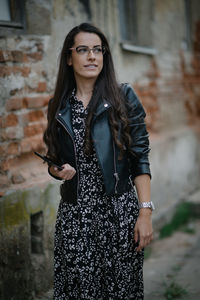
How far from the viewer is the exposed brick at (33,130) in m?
3.31

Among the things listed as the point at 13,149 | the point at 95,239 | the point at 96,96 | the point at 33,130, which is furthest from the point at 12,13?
the point at 95,239

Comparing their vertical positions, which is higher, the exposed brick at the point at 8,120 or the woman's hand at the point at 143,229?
the exposed brick at the point at 8,120

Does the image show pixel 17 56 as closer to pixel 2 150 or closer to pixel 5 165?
pixel 2 150

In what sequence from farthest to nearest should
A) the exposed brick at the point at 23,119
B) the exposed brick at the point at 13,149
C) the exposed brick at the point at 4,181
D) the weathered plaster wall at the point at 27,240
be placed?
the exposed brick at the point at 23,119, the exposed brick at the point at 13,149, the exposed brick at the point at 4,181, the weathered plaster wall at the point at 27,240

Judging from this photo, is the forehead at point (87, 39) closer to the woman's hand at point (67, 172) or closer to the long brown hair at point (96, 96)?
the long brown hair at point (96, 96)

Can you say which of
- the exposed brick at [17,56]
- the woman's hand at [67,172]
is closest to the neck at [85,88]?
the woman's hand at [67,172]

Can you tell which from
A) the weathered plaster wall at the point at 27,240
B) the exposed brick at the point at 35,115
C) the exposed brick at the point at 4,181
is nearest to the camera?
the weathered plaster wall at the point at 27,240

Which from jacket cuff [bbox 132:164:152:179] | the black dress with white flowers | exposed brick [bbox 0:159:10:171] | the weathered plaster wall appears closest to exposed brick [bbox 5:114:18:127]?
exposed brick [bbox 0:159:10:171]

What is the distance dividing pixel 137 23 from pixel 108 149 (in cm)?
388

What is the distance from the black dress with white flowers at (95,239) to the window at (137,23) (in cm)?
337

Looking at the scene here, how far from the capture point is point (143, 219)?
2.23m

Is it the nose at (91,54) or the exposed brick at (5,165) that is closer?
the nose at (91,54)

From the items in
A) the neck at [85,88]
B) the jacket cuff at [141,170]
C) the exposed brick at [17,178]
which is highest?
the neck at [85,88]

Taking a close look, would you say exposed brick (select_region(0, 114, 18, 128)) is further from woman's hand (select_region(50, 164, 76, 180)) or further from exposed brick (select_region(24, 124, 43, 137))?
woman's hand (select_region(50, 164, 76, 180))
